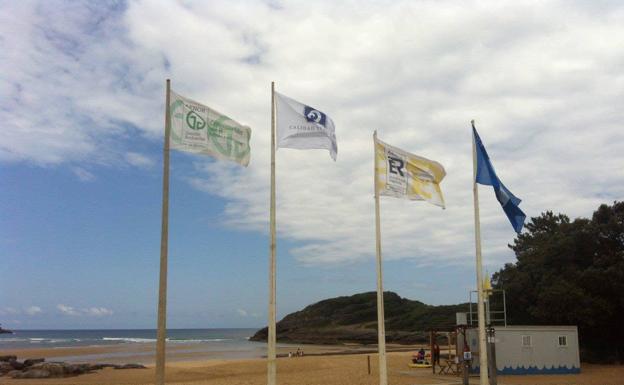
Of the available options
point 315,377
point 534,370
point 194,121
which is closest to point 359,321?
point 315,377

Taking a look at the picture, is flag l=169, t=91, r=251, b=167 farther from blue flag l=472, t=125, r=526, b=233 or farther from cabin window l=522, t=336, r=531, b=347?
cabin window l=522, t=336, r=531, b=347

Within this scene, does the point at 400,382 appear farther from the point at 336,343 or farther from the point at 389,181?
the point at 336,343

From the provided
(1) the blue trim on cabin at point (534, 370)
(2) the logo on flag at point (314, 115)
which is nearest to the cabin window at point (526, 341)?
(1) the blue trim on cabin at point (534, 370)

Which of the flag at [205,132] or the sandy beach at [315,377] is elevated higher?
the flag at [205,132]

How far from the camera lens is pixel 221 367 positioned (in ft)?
130

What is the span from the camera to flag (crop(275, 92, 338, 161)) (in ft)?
50.8

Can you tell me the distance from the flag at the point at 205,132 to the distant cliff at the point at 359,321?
76523mm

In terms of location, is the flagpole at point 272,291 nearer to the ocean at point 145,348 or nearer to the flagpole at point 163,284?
the flagpole at point 163,284

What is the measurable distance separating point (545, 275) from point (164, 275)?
3113cm

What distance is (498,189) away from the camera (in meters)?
18.8

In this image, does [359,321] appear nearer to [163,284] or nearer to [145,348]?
[145,348]

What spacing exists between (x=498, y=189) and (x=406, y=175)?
311cm

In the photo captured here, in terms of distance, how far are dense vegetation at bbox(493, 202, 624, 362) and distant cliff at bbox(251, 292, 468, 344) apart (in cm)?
4782

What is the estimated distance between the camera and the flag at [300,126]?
1549 centimetres
